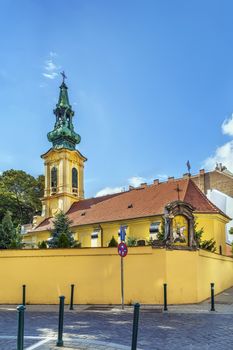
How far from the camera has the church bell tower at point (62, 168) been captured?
48.0 meters

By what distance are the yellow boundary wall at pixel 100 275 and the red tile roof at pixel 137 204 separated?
17245 millimetres

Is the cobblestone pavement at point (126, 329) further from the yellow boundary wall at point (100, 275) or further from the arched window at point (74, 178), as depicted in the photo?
the arched window at point (74, 178)

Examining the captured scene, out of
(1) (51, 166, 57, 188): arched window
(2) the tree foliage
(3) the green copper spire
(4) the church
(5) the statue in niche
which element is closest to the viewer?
(5) the statue in niche

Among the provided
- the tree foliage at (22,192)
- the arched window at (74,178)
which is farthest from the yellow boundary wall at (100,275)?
the tree foliage at (22,192)

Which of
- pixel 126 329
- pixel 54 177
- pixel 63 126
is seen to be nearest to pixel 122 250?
pixel 126 329

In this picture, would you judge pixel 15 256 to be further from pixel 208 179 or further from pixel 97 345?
pixel 208 179

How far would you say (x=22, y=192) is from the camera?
190 feet

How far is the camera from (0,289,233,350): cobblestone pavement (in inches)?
312

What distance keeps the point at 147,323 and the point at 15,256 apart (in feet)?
27.0

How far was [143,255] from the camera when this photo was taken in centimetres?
1619

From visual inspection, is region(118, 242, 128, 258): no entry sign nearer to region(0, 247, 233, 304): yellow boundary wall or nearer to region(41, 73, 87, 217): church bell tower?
region(0, 247, 233, 304): yellow boundary wall

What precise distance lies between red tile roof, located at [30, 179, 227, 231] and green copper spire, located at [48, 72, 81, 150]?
8.12m

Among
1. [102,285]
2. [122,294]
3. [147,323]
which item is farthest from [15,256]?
[147,323]

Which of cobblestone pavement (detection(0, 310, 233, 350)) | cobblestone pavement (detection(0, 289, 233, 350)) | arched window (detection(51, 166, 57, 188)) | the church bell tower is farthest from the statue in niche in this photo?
arched window (detection(51, 166, 57, 188))
